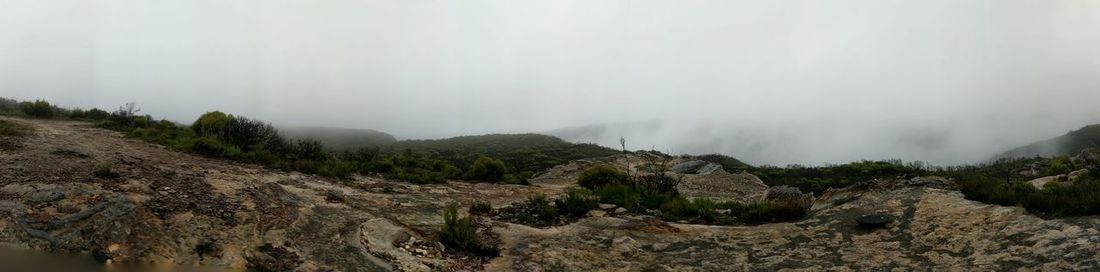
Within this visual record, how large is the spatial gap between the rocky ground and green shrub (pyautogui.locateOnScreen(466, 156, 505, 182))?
10.7 metres

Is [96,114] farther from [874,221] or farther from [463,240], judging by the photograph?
[874,221]

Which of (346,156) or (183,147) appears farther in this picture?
(346,156)

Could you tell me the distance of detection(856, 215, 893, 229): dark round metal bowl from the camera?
30.1 ft

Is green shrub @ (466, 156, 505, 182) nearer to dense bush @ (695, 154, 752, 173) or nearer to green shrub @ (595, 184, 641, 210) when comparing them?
green shrub @ (595, 184, 641, 210)

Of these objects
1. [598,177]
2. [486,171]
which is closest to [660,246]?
[598,177]

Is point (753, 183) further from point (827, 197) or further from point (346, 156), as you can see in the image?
point (346, 156)

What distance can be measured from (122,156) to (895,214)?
16.1 metres

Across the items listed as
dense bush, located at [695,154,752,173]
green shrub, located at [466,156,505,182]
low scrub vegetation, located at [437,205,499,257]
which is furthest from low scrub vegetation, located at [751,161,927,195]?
low scrub vegetation, located at [437,205,499,257]

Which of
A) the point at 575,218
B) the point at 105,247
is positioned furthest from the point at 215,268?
the point at 575,218

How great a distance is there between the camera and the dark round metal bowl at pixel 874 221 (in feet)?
30.1

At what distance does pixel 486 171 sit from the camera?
2341cm

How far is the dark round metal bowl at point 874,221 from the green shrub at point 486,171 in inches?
605

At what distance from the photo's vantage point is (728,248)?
9.01 meters

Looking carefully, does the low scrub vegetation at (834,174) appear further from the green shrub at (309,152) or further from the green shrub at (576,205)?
the green shrub at (309,152)
